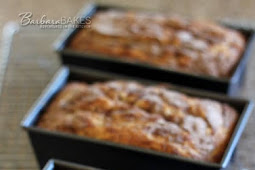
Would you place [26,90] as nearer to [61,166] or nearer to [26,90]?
[26,90]

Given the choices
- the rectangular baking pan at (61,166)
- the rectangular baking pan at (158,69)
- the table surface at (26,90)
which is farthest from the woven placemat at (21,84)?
the rectangular baking pan at (61,166)

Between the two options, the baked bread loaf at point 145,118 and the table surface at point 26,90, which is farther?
the table surface at point 26,90

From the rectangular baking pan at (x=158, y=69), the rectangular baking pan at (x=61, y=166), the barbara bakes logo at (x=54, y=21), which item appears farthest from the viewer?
the barbara bakes logo at (x=54, y=21)

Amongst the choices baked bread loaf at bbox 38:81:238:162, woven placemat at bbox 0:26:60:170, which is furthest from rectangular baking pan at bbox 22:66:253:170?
woven placemat at bbox 0:26:60:170

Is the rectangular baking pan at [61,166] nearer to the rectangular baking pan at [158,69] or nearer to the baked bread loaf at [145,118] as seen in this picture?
the baked bread loaf at [145,118]

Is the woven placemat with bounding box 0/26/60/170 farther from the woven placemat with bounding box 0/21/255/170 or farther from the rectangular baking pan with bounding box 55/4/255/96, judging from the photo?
the rectangular baking pan with bounding box 55/4/255/96

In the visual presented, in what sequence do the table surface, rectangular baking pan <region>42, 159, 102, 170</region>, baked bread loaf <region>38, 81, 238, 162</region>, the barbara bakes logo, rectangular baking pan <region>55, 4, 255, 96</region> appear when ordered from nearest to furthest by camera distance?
1. rectangular baking pan <region>42, 159, 102, 170</region>
2. baked bread loaf <region>38, 81, 238, 162</region>
3. the table surface
4. rectangular baking pan <region>55, 4, 255, 96</region>
5. the barbara bakes logo

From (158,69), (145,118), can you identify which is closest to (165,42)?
(158,69)
